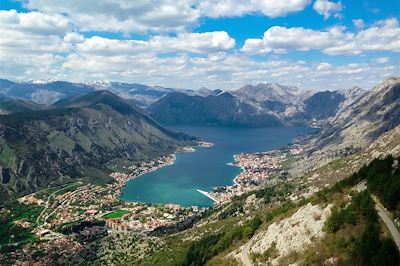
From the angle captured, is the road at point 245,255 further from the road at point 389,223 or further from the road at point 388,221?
the road at point 389,223

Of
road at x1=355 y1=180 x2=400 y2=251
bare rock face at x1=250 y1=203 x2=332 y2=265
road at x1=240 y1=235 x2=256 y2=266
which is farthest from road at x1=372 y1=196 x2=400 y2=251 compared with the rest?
road at x1=240 y1=235 x2=256 y2=266

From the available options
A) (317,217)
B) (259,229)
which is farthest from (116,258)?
(317,217)

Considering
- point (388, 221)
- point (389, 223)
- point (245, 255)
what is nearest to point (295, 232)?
point (245, 255)

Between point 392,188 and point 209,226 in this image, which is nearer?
point 392,188

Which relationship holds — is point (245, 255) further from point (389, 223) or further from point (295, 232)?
point (389, 223)

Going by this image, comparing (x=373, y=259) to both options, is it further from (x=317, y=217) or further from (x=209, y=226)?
(x=209, y=226)

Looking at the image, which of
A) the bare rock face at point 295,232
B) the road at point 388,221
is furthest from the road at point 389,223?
the bare rock face at point 295,232

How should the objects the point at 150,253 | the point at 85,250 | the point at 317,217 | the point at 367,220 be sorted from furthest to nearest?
the point at 85,250 → the point at 150,253 → the point at 317,217 → the point at 367,220

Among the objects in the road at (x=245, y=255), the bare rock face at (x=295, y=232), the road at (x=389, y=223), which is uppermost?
the road at (x=389, y=223)

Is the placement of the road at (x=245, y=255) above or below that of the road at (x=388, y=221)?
below
